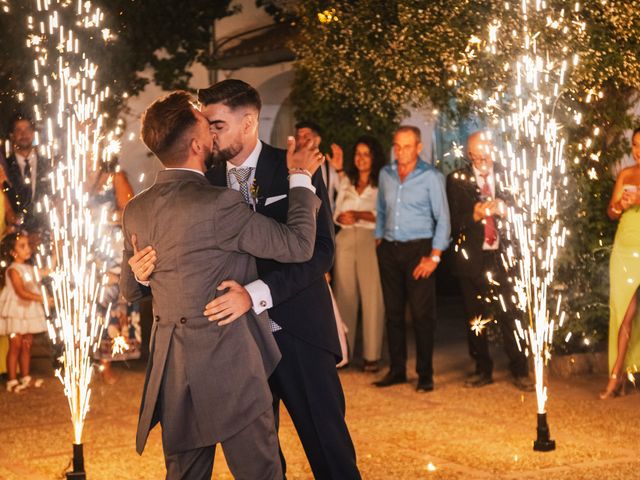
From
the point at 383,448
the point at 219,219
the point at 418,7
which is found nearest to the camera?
the point at 219,219

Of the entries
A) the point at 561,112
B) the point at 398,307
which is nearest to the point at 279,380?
the point at 398,307

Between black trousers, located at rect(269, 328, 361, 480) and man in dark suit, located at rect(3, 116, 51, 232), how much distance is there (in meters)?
5.53

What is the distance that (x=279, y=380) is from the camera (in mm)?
5164

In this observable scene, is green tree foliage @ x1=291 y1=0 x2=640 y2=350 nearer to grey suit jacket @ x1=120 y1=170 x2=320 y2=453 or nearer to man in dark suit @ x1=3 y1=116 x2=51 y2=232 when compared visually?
man in dark suit @ x1=3 y1=116 x2=51 y2=232

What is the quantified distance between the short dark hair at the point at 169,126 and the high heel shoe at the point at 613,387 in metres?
5.08

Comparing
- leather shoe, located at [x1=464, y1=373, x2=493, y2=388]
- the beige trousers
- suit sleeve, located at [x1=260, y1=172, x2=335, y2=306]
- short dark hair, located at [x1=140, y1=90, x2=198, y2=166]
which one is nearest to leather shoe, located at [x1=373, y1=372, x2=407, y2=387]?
leather shoe, located at [x1=464, y1=373, x2=493, y2=388]

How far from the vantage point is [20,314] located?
10.1m

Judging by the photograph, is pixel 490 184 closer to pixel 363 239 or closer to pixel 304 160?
pixel 363 239

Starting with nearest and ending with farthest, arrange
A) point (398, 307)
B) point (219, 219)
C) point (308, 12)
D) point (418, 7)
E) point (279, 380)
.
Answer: point (219, 219) < point (279, 380) < point (398, 307) < point (418, 7) < point (308, 12)

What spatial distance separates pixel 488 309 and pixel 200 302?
223 inches

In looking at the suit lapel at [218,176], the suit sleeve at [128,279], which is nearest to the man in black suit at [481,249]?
the suit lapel at [218,176]

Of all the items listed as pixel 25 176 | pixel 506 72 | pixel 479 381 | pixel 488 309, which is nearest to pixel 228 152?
pixel 479 381

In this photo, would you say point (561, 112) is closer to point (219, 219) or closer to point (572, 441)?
point (572, 441)

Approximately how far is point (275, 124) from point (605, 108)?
750cm
